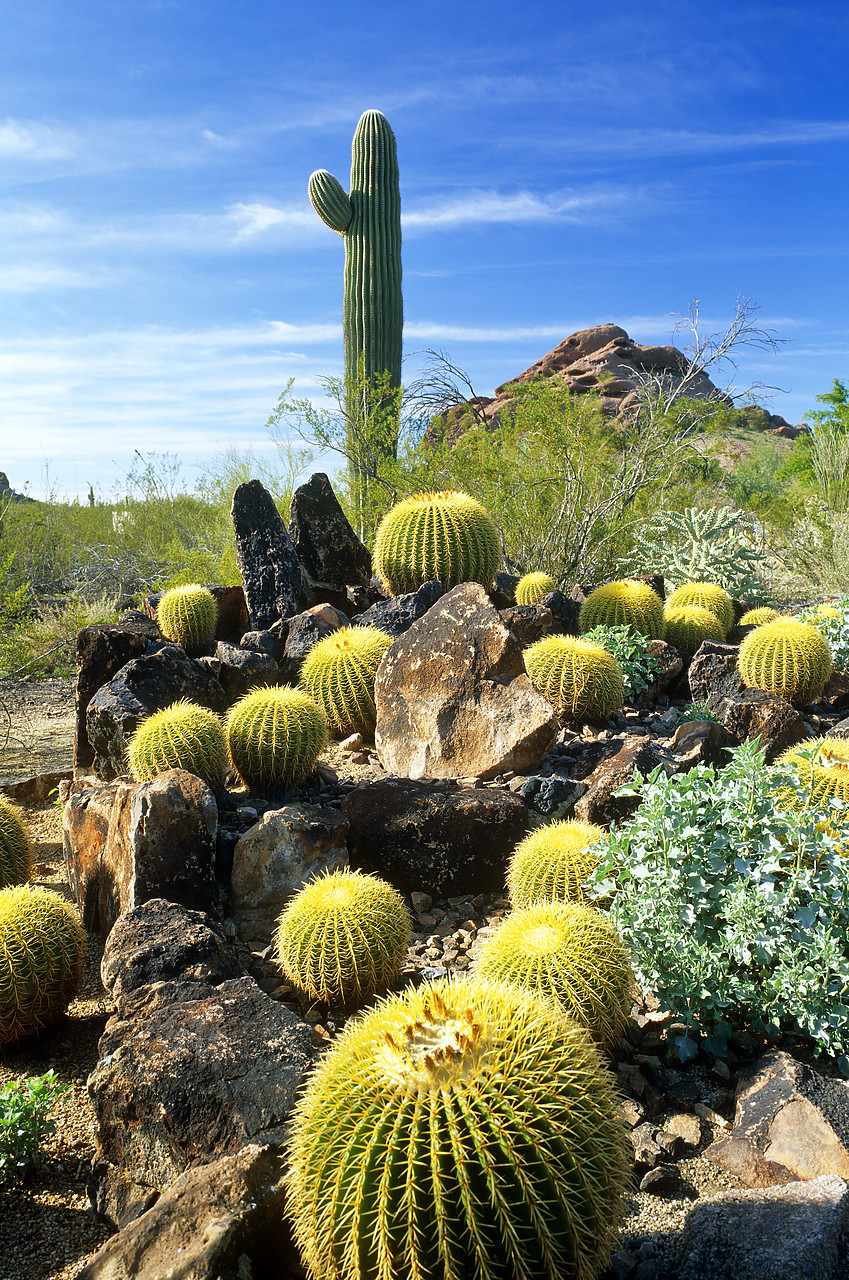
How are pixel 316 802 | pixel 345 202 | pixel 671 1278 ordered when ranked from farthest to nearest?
pixel 345 202 → pixel 316 802 → pixel 671 1278

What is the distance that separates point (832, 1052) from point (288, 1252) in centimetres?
194

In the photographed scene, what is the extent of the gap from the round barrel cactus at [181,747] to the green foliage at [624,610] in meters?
3.60

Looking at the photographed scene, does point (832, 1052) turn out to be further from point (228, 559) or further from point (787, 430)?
point (787, 430)

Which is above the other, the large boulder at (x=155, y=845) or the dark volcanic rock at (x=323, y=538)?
the dark volcanic rock at (x=323, y=538)

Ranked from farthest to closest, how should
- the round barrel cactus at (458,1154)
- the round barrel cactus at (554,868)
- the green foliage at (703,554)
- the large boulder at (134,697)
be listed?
1. the green foliage at (703,554)
2. the large boulder at (134,697)
3. the round barrel cactus at (554,868)
4. the round barrel cactus at (458,1154)

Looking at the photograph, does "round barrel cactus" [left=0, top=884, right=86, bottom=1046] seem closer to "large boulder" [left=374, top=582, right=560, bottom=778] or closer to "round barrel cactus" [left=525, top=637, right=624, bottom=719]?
"large boulder" [left=374, top=582, right=560, bottom=778]

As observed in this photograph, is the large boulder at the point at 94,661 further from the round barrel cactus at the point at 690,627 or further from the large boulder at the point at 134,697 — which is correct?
the round barrel cactus at the point at 690,627

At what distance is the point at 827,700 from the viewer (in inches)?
290

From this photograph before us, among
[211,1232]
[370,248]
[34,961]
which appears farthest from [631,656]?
[370,248]

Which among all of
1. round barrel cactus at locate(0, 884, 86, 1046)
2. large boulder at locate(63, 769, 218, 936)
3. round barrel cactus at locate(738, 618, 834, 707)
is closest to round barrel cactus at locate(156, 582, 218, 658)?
large boulder at locate(63, 769, 218, 936)

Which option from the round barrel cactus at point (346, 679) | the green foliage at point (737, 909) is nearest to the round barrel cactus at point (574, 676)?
the round barrel cactus at point (346, 679)

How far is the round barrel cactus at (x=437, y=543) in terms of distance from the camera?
7.48 meters

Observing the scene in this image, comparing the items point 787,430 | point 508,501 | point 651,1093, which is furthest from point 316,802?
point 787,430

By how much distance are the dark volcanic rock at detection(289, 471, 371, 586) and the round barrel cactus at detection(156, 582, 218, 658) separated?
1.19 metres
